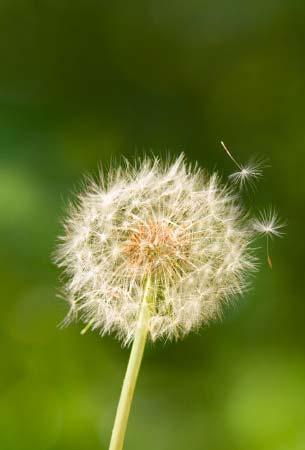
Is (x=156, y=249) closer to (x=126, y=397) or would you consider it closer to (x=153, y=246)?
(x=153, y=246)

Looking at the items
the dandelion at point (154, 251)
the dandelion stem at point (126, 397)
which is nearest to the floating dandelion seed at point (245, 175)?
the dandelion at point (154, 251)

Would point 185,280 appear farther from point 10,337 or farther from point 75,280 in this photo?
point 10,337

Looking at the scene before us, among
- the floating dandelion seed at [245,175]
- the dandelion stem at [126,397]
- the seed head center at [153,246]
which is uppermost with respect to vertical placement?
the floating dandelion seed at [245,175]

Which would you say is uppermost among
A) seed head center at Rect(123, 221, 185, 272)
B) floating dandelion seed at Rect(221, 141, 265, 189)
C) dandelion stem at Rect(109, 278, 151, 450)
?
floating dandelion seed at Rect(221, 141, 265, 189)

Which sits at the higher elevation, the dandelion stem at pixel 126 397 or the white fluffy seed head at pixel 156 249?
the white fluffy seed head at pixel 156 249

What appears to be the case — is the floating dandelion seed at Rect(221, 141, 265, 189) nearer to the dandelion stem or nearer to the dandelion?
the dandelion

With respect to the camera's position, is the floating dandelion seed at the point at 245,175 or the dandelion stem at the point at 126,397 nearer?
the dandelion stem at the point at 126,397

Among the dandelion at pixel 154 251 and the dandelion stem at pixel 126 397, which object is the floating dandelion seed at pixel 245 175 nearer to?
the dandelion at pixel 154 251

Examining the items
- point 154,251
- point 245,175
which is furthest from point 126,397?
point 245,175

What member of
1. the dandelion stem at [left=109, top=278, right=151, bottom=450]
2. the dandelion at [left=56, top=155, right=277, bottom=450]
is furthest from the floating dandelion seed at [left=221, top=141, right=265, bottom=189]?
the dandelion stem at [left=109, top=278, right=151, bottom=450]
